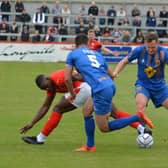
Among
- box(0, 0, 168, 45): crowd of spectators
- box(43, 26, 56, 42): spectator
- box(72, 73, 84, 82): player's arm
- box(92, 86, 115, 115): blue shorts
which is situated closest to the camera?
box(92, 86, 115, 115): blue shorts

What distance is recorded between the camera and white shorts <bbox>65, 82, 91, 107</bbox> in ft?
34.3

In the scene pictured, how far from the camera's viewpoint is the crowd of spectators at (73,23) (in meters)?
34.4

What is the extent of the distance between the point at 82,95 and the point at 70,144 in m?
0.98

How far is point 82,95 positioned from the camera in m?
10.5

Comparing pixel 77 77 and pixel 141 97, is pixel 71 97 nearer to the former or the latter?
pixel 77 77

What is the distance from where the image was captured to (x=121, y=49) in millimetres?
→ 32594

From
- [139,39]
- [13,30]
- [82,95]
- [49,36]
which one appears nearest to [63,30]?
[49,36]

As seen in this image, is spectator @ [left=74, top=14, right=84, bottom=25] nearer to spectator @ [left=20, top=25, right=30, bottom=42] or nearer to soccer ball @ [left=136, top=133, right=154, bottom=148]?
spectator @ [left=20, top=25, right=30, bottom=42]

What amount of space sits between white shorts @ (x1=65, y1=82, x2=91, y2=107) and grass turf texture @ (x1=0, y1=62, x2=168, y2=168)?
74 cm

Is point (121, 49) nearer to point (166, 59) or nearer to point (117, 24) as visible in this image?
point (117, 24)

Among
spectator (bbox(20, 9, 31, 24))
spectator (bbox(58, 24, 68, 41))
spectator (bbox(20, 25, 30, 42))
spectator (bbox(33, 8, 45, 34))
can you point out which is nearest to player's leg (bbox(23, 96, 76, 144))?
spectator (bbox(20, 25, 30, 42))

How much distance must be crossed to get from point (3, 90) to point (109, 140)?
8970 millimetres

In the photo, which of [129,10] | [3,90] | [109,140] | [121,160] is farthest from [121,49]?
[121,160]

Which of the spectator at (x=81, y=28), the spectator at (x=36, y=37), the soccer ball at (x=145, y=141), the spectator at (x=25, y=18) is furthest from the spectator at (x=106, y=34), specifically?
the soccer ball at (x=145, y=141)
